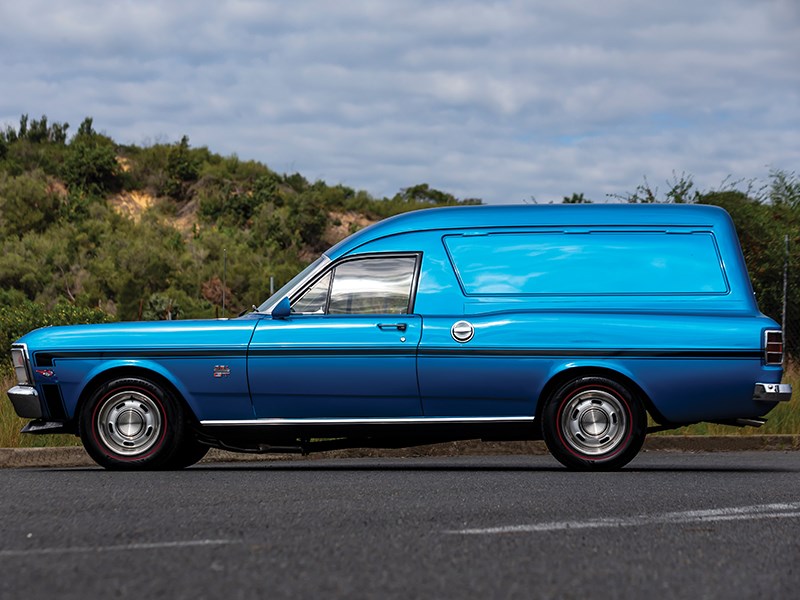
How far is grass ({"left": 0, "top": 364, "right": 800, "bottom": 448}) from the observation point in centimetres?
1233

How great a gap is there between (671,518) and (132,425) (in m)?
4.65

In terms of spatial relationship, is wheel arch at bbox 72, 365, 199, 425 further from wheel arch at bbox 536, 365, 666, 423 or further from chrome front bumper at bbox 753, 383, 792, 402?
chrome front bumper at bbox 753, 383, 792, 402

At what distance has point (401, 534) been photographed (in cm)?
649

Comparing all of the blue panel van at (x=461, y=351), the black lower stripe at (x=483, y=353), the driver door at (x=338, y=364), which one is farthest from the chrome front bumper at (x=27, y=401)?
the driver door at (x=338, y=364)

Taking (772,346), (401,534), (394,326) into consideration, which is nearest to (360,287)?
(394,326)

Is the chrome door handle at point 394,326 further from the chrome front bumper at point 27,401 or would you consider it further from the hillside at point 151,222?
the hillside at point 151,222

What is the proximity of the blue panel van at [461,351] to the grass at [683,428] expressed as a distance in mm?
1985

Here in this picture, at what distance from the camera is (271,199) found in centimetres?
5428

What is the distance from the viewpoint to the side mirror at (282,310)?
33.7 ft

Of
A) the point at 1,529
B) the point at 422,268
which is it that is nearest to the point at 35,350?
the point at 422,268

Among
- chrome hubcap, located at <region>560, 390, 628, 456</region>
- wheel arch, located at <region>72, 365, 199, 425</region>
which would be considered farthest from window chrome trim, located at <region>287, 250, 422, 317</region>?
chrome hubcap, located at <region>560, 390, 628, 456</region>

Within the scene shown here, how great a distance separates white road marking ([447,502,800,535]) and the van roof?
119 inches

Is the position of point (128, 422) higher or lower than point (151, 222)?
lower

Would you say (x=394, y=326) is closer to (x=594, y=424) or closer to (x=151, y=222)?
(x=594, y=424)
